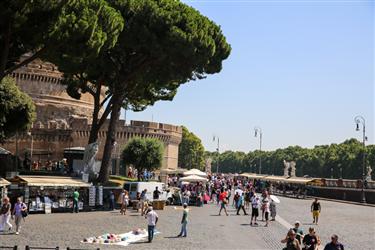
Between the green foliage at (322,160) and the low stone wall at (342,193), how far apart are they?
39194mm

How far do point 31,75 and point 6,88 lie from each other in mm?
30967

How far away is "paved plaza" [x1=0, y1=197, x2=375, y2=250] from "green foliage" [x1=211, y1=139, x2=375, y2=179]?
219 ft

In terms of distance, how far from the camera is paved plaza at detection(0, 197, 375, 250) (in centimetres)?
1788

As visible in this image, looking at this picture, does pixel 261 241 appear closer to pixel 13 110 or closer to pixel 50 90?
pixel 13 110

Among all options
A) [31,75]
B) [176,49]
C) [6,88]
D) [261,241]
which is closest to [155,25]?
[176,49]

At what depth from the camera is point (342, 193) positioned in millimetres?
51125

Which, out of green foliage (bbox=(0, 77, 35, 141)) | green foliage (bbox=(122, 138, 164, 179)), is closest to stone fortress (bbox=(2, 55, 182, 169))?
green foliage (bbox=(122, 138, 164, 179))

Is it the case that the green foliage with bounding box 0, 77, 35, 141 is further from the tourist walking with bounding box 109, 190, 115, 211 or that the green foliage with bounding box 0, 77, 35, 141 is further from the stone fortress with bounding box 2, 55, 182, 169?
the stone fortress with bounding box 2, 55, 182, 169

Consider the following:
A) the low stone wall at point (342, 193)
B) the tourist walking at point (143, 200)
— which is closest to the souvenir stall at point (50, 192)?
the tourist walking at point (143, 200)

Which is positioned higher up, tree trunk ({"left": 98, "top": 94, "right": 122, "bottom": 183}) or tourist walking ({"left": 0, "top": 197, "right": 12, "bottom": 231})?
tree trunk ({"left": 98, "top": 94, "right": 122, "bottom": 183})

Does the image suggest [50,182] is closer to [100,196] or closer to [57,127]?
[100,196]

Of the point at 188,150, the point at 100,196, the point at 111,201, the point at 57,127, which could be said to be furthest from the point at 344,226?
the point at 188,150

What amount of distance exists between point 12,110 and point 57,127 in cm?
2964

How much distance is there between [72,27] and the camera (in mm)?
21953
